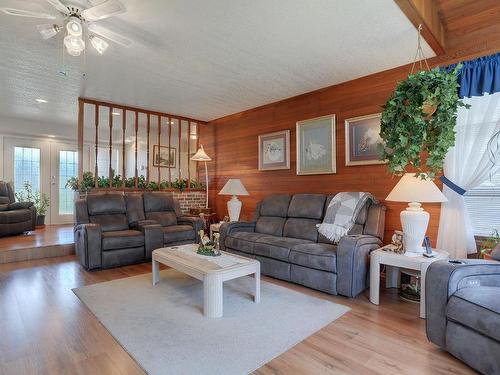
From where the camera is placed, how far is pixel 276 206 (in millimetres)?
4203

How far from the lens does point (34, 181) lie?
21.5 feet

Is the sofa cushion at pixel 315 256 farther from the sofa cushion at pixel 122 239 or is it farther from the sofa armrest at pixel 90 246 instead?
the sofa armrest at pixel 90 246

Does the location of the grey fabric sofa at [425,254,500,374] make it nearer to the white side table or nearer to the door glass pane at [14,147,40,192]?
the white side table

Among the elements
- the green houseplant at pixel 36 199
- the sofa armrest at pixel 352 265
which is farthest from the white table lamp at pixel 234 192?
the green houseplant at pixel 36 199

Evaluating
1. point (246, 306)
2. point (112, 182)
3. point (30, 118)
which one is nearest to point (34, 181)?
point (30, 118)

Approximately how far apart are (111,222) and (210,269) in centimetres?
250

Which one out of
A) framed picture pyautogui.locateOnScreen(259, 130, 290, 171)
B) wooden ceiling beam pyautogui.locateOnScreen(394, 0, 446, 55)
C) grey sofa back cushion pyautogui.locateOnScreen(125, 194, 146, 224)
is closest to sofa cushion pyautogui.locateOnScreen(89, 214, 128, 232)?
grey sofa back cushion pyautogui.locateOnScreen(125, 194, 146, 224)

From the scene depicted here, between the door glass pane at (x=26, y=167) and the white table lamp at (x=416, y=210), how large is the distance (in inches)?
293

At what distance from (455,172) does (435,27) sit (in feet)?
4.63

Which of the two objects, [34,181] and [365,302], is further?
[34,181]

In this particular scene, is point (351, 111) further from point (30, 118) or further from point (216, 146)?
point (30, 118)

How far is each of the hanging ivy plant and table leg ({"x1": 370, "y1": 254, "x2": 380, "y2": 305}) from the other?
2.94ft

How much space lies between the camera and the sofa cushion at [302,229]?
3615mm

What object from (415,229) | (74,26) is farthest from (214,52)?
(415,229)
